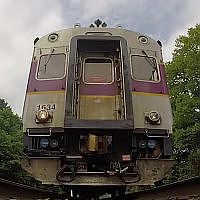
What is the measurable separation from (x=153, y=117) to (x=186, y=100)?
11680mm

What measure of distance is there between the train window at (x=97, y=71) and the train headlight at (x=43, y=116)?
1.11 m

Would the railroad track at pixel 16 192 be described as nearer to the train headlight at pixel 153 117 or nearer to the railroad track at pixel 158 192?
the railroad track at pixel 158 192

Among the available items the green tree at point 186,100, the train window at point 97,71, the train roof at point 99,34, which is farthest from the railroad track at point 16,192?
the green tree at point 186,100

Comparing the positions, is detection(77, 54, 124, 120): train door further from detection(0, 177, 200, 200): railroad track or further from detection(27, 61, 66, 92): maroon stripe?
detection(0, 177, 200, 200): railroad track

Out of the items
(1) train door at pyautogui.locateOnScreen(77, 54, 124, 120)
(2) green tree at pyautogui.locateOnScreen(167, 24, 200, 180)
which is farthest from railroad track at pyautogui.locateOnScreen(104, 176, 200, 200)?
(2) green tree at pyautogui.locateOnScreen(167, 24, 200, 180)

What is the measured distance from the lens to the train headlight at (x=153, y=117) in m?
7.92

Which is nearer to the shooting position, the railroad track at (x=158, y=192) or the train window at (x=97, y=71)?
the railroad track at (x=158, y=192)

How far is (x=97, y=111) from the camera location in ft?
26.6

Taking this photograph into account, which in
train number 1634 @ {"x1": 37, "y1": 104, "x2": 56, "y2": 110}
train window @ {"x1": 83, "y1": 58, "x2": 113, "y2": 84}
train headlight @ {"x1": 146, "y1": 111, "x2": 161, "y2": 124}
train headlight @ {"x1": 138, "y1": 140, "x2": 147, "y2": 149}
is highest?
train window @ {"x1": 83, "y1": 58, "x2": 113, "y2": 84}

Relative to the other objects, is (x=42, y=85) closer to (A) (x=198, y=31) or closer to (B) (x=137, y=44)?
(B) (x=137, y=44)

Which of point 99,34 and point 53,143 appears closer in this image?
point 53,143

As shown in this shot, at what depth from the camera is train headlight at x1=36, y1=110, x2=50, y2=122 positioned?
25.6 ft

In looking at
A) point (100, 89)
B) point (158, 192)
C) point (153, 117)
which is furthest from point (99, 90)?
point (158, 192)

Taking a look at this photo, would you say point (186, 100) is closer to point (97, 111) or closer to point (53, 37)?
point (53, 37)
